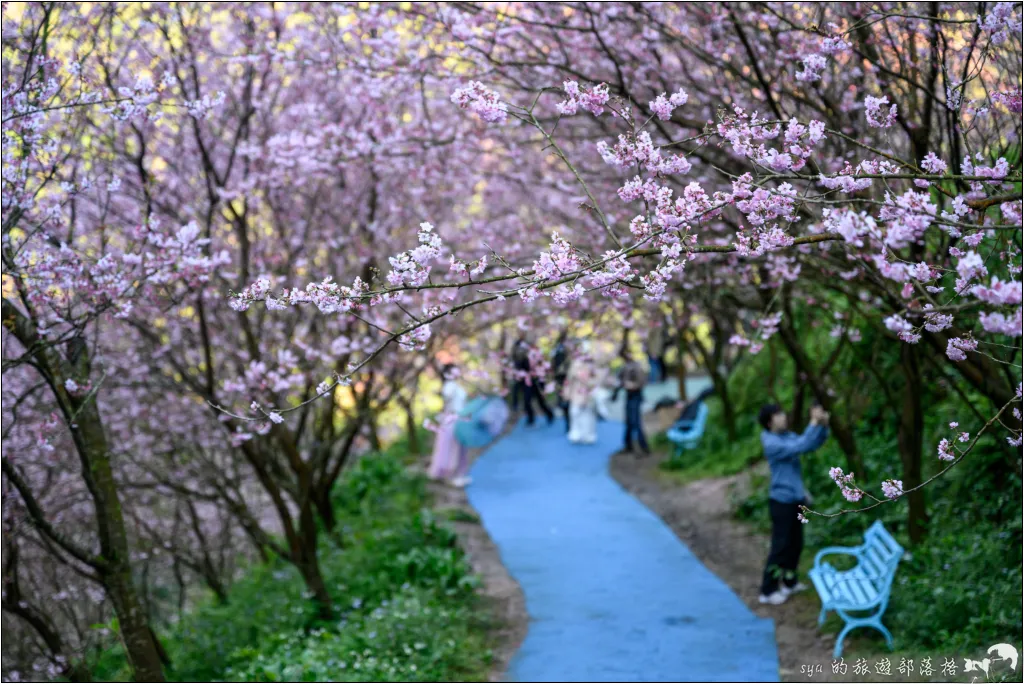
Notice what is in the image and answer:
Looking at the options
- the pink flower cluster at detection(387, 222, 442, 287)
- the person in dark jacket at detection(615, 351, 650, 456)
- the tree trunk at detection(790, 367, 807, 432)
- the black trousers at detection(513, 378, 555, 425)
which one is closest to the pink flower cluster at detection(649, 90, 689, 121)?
the pink flower cluster at detection(387, 222, 442, 287)

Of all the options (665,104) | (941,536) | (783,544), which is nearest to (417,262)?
(665,104)

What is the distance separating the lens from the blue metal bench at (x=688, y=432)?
1413 cm

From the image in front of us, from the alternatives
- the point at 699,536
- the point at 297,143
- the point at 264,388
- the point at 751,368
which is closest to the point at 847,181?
the point at 297,143

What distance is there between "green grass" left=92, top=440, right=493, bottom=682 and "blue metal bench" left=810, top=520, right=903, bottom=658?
2537 mm

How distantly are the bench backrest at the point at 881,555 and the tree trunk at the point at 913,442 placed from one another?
2.19 ft

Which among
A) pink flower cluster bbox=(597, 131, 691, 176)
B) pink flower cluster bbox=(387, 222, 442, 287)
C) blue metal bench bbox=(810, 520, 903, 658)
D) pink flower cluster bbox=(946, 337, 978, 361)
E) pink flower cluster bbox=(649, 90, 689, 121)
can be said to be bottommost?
blue metal bench bbox=(810, 520, 903, 658)

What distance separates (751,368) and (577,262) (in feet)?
38.4

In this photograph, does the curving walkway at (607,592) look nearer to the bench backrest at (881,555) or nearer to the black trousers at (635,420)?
the bench backrest at (881,555)

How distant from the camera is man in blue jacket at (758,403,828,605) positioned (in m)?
7.79

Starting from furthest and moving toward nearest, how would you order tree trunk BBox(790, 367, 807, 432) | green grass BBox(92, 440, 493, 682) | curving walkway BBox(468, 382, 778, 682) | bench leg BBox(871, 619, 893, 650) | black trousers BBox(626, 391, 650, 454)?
black trousers BBox(626, 391, 650, 454), tree trunk BBox(790, 367, 807, 432), green grass BBox(92, 440, 493, 682), curving walkway BBox(468, 382, 778, 682), bench leg BBox(871, 619, 893, 650)

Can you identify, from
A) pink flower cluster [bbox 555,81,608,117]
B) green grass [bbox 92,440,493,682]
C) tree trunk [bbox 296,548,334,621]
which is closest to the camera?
pink flower cluster [bbox 555,81,608,117]

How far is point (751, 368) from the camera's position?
14.9 m

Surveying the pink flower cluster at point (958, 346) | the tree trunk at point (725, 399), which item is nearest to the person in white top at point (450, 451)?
the tree trunk at point (725, 399)

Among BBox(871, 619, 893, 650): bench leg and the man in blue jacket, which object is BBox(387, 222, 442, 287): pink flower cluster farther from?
the man in blue jacket
